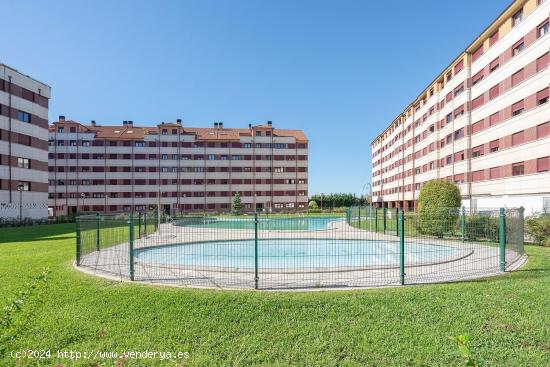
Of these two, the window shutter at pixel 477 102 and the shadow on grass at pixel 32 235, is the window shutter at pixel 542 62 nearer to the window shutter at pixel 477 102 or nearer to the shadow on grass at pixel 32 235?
the window shutter at pixel 477 102

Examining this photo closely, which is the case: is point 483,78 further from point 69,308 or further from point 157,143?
point 157,143

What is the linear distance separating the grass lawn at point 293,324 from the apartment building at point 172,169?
2124 inches

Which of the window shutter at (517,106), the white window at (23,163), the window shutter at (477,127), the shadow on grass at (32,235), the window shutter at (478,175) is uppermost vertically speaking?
the window shutter at (517,106)

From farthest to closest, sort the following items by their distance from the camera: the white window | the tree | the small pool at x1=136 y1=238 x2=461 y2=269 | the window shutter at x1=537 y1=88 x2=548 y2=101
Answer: the tree < the white window < the window shutter at x1=537 y1=88 x2=548 y2=101 < the small pool at x1=136 y1=238 x2=461 y2=269

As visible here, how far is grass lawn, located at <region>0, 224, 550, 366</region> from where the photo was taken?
13.8ft

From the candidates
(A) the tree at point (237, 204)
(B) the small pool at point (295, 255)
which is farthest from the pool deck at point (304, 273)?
(A) the tree at point (237, 204)

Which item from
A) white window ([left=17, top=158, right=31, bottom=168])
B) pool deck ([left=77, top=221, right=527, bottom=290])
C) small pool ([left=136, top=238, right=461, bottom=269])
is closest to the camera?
pool deck ([left=77, top=221, right=527, bottom=290])

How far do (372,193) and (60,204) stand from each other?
69063 mm

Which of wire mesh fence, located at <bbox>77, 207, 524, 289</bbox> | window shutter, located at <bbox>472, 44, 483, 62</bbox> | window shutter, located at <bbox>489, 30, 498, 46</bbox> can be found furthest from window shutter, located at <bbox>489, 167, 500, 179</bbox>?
wire mesh fence, located at <bbox>77, 207, 524, 289</bbox>

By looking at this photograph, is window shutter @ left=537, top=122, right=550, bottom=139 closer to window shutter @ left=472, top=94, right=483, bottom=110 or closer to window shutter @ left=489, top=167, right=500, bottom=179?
window shutter @ left=489, top=167, right=500, bottom=179

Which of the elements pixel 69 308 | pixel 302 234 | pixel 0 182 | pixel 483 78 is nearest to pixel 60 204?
pixel 0 182

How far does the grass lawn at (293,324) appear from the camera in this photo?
4.20 m

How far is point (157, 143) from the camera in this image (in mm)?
63281

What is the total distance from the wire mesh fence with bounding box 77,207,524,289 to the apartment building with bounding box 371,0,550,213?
1787 centimetres
